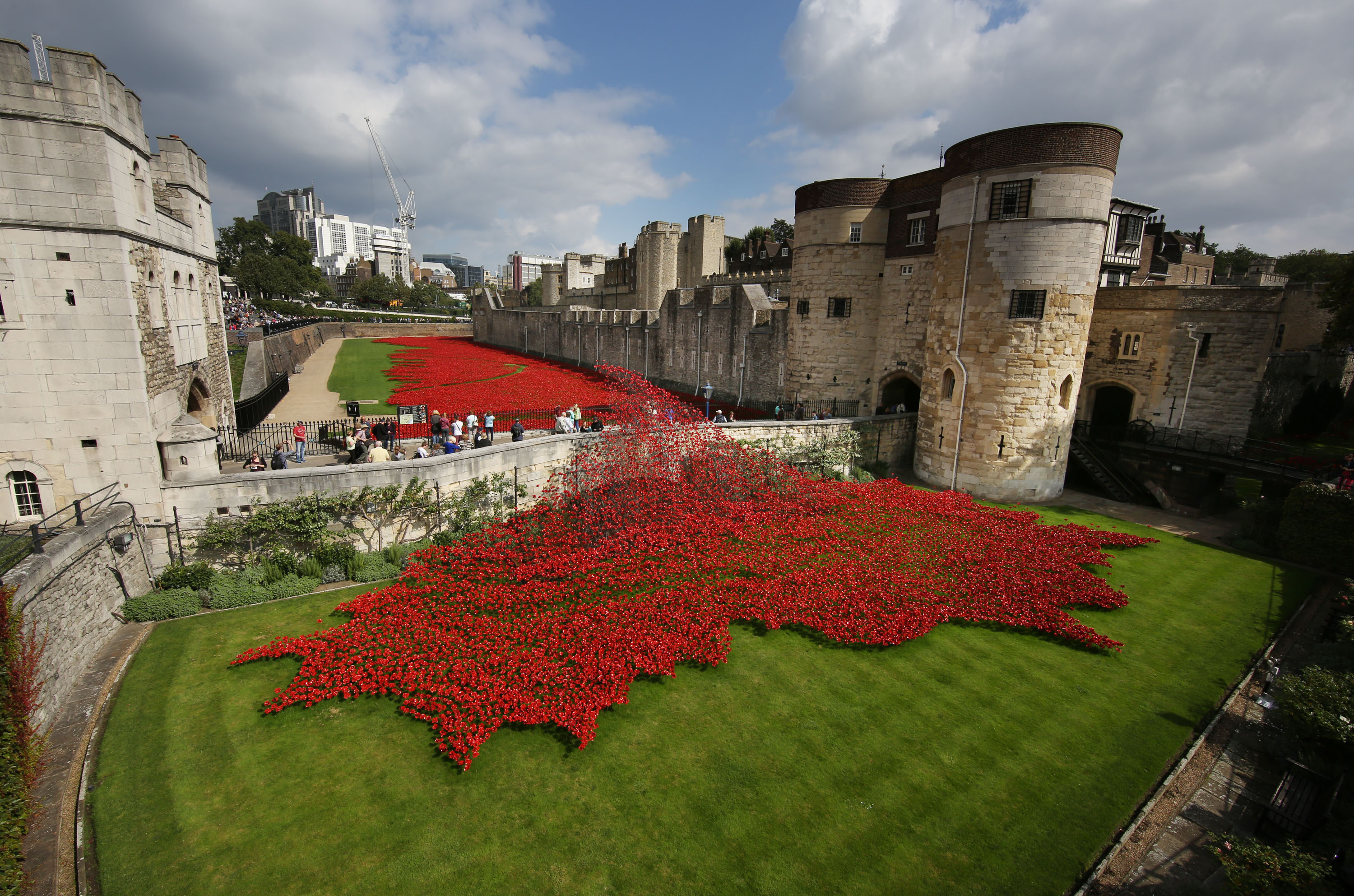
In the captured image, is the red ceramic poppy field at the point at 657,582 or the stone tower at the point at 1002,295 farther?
the stone tower at the point at 1002,295

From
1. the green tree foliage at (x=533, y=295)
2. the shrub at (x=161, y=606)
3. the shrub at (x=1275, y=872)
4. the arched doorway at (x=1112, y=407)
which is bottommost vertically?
the shrub at (x=161, y=606)

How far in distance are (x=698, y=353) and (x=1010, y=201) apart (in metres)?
18.2

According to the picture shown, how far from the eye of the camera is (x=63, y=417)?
36.3 ft

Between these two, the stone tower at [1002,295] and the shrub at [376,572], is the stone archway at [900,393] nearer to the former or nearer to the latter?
the stone tower at [1002,295]

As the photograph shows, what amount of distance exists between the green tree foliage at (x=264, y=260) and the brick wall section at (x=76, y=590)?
73.9 m

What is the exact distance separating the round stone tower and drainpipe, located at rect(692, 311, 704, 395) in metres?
15.3

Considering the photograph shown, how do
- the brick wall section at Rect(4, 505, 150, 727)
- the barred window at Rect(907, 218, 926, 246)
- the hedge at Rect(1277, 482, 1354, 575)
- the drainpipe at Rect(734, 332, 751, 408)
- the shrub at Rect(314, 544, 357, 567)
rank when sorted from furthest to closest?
the drainpipe at Rect(734, 332, 751, 408) < the barred window at Rect(907, 218, 926, 246) < the hedge at Rect(1277, 482, 1354, 575) < the shrub at Rect(314, 544, 357, 567) < the brick wall section at Rect(4, 505, 150, 727)

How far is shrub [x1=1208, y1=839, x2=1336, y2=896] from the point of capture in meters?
5.31

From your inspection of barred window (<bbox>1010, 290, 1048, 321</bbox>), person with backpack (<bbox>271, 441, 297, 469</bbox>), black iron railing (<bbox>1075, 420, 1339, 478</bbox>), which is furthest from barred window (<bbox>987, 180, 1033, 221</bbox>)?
person with backpack (<bbox>271, 441, 297, 469</bbox>)

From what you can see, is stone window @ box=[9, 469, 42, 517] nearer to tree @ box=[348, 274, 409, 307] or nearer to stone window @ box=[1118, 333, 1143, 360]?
stone window @ box=[1118, 333, 1143, 360]

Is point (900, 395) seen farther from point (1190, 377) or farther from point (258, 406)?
point (258, 406)

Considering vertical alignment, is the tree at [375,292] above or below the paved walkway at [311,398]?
above

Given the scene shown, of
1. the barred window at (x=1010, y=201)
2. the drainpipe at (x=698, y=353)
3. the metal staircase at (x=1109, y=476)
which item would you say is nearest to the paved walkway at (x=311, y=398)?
the drainpipe at (x=698, y=353)

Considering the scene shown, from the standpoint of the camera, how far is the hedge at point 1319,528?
1364 cm
